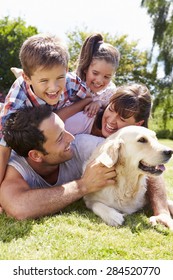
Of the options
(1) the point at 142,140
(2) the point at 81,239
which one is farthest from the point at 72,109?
(2) the point at 81,239

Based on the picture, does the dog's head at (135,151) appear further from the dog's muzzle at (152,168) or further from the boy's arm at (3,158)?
the boy's arm at (3,158)

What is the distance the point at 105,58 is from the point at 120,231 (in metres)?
2.56

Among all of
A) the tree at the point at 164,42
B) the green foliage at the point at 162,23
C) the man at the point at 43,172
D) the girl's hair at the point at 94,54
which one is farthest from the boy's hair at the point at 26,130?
the green foliage at the point at 162,23

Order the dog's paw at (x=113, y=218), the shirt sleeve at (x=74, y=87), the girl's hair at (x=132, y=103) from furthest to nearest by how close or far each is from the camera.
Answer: the shirt sleeve at (x=74, y=87) < the girl's hair at (x=132, y=103) < the dog's paw at (x=113, y=218)

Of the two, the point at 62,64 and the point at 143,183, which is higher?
the point at 62,64

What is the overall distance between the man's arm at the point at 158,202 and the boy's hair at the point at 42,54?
153 cm

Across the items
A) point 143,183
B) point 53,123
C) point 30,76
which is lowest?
point 143,183

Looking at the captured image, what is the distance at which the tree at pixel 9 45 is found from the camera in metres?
16.3

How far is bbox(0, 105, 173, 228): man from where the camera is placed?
3.38 m

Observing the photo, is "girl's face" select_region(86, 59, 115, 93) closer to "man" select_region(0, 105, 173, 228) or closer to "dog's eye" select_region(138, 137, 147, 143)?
"man" select_region(0, 105, 173, 228)

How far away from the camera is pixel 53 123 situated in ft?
11.9

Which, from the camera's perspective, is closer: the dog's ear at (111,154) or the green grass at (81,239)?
the green grass at (81,239)
